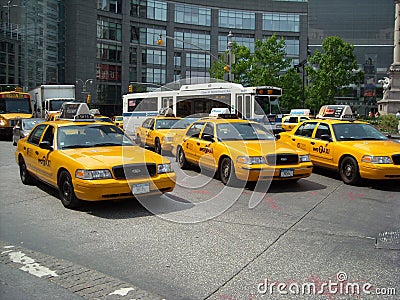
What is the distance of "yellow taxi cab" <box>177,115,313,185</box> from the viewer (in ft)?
31.3

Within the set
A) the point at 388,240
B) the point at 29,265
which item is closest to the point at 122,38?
the point at 388,240

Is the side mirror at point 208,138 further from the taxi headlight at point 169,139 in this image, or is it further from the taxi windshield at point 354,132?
the taxi headlight at point 169,139

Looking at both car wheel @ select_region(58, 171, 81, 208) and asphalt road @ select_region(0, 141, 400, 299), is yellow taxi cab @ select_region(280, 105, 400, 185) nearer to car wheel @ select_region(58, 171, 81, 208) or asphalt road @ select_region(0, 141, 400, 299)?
asphalt road @ select_region(0, 141, 400, 299)

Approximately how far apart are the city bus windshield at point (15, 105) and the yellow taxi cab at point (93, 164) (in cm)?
1936

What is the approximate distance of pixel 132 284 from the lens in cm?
466

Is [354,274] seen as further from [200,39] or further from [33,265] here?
[200,39]

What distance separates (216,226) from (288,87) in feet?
144

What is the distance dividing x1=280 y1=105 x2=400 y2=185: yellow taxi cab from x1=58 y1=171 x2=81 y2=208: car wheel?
20.3 ft

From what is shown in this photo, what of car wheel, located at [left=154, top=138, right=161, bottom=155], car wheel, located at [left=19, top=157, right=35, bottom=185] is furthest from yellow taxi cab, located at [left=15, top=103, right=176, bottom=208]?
car wheel, located at [left=154, top=138, right=161, bottom=155]

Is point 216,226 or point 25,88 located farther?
point 25,88

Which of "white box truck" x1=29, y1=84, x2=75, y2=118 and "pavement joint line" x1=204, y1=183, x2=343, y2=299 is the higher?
"white box truck" x1=29, y1=84, x2=75, y2=118

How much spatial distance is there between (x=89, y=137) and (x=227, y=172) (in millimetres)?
3095

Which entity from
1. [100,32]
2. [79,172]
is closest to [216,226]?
[79,172]

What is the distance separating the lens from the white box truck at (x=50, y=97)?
31.4m
